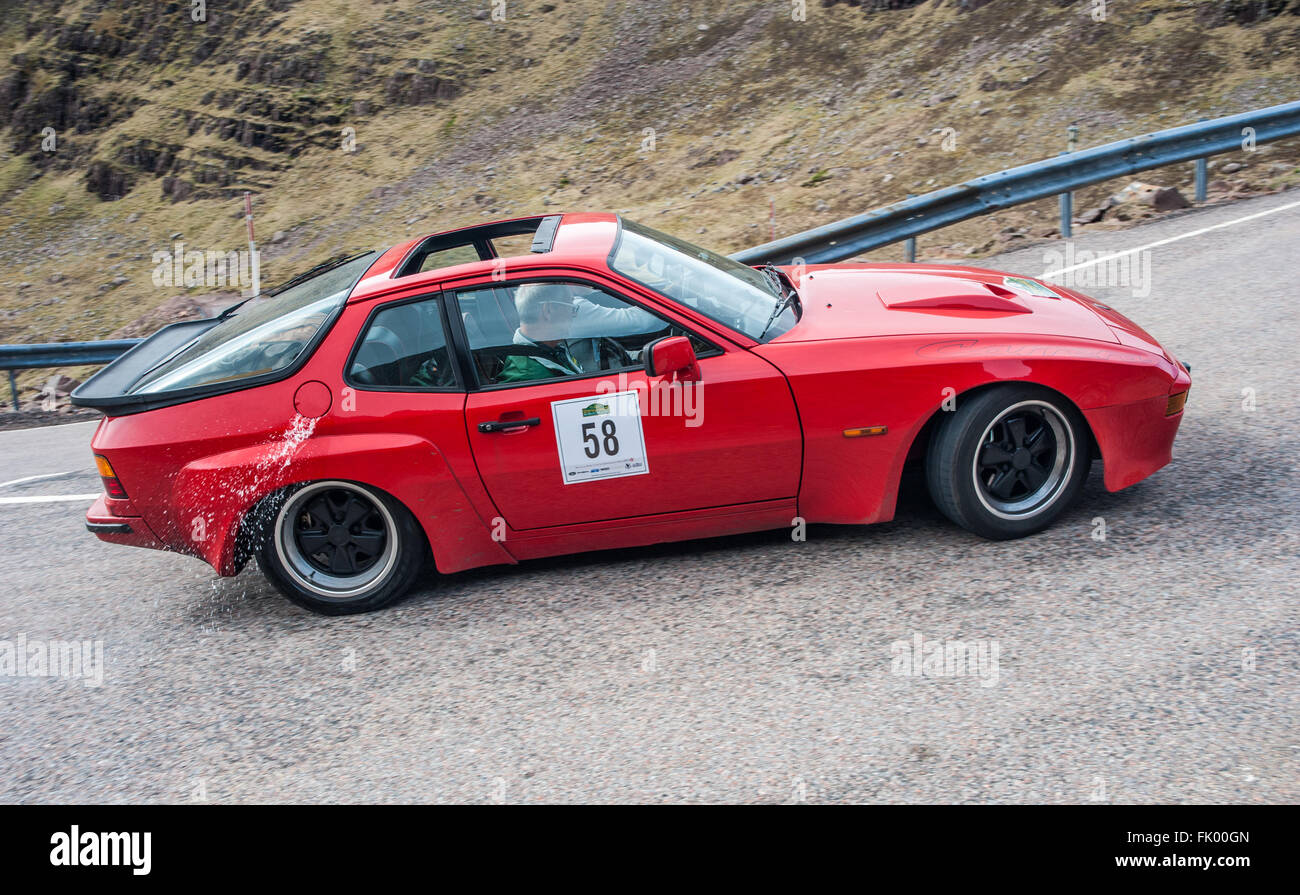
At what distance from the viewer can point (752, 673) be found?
3.79 meters

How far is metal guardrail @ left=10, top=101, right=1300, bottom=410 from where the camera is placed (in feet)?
29.4

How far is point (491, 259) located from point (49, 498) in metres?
4.01

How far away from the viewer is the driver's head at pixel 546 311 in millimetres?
4508

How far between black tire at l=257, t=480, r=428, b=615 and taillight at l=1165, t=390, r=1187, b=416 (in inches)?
125

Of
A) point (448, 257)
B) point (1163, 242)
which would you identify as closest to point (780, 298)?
point (448, 257)

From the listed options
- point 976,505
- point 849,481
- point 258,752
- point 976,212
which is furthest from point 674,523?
point 976,212

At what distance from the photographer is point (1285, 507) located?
4.41m

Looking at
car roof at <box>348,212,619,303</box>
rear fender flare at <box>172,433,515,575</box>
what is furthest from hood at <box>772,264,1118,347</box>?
rear fender flare at <box>172,433,515,575</box>

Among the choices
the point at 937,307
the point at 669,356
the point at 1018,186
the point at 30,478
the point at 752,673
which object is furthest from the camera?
the point at 1018,186

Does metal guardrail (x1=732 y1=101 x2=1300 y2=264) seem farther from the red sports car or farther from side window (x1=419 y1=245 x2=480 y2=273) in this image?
the red sports car

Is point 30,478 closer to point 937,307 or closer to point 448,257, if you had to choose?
→ point 448,257

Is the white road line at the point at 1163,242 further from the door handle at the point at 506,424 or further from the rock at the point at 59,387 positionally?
the rock at the point at 59,387

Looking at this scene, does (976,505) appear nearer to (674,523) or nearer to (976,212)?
(674,523)
